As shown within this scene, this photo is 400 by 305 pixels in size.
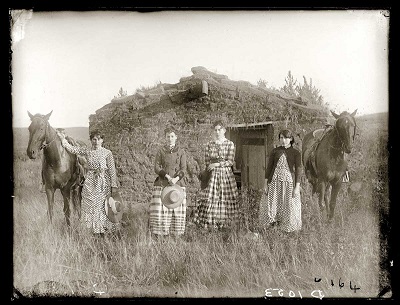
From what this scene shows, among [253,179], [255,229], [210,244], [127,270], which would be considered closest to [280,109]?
[253,179]

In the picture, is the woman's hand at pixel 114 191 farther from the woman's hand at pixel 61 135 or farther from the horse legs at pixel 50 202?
the woman's hand at pixel 61 135

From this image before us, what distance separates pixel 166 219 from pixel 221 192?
83 centimetres

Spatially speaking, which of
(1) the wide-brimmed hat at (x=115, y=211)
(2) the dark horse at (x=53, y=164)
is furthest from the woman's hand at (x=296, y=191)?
(2) the dark horse at (x=53, y=164)

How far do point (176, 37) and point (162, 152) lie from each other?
61.7 inches

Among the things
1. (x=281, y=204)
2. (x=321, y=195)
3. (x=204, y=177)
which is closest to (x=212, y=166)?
(x=204, y=177)

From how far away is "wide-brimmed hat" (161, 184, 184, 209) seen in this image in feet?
20.3

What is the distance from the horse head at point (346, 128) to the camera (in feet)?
20.2

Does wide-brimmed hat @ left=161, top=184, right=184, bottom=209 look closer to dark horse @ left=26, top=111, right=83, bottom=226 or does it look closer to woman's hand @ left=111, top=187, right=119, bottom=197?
woman's hand @ left=111, top=187, right=119, bottom=197

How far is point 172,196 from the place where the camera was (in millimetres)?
6191

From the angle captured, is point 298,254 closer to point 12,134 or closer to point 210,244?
point 210,244

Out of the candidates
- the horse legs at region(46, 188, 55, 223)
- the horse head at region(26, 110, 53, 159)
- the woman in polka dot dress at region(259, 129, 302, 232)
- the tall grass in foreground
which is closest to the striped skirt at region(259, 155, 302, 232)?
the woman in polka dot dress at region(259, 129, 302, 232)

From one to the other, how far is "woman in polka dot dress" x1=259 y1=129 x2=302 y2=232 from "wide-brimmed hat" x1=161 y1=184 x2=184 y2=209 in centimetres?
112

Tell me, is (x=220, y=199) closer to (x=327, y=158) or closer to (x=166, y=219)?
(x=166, y=219)
